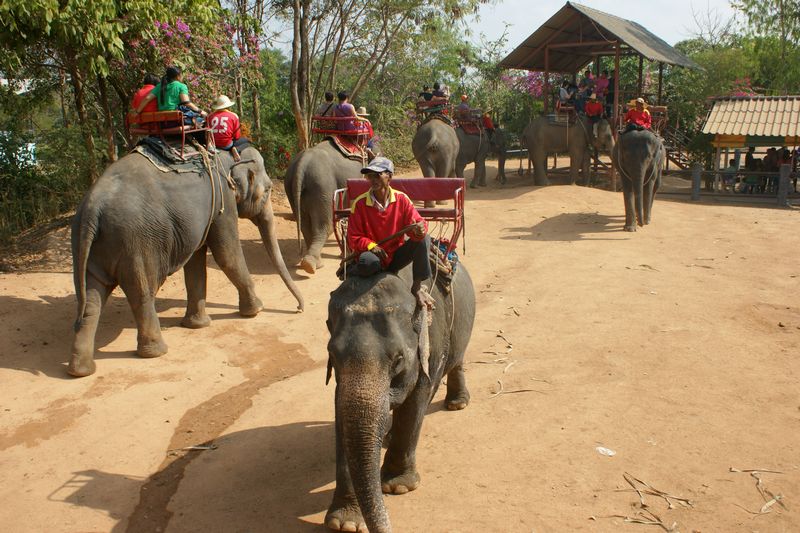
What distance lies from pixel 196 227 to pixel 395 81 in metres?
19.3

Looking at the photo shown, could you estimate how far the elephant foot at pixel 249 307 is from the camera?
327 inches

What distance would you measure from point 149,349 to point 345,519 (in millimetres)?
3648

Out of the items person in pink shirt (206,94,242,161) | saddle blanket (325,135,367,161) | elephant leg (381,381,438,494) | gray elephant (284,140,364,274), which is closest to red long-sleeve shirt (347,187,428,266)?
elephant leg (381,381,438,494)

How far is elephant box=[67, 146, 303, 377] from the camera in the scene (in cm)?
648

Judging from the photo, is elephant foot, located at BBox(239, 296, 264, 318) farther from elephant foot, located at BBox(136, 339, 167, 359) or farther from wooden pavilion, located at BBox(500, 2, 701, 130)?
wooden pavilion, located at BBox(500, 2, 701, 130)

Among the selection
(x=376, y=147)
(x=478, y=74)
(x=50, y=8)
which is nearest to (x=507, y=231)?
(x=376, y=147)

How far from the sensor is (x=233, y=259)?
823 centimetres

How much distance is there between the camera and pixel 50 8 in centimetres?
774

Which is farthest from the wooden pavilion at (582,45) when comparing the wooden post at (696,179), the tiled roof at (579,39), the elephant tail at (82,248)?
the elephant tail at (82,248)

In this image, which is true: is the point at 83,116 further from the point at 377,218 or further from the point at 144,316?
the point at 377,218

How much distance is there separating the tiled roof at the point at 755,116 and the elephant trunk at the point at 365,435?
13.9 m

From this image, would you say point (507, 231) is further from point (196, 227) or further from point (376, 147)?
point (196, 227)

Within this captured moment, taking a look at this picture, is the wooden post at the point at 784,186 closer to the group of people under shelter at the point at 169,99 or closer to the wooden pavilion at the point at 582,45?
the wooden pavilion at the point at 582,45

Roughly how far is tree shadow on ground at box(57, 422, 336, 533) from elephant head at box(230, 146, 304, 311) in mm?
3399
